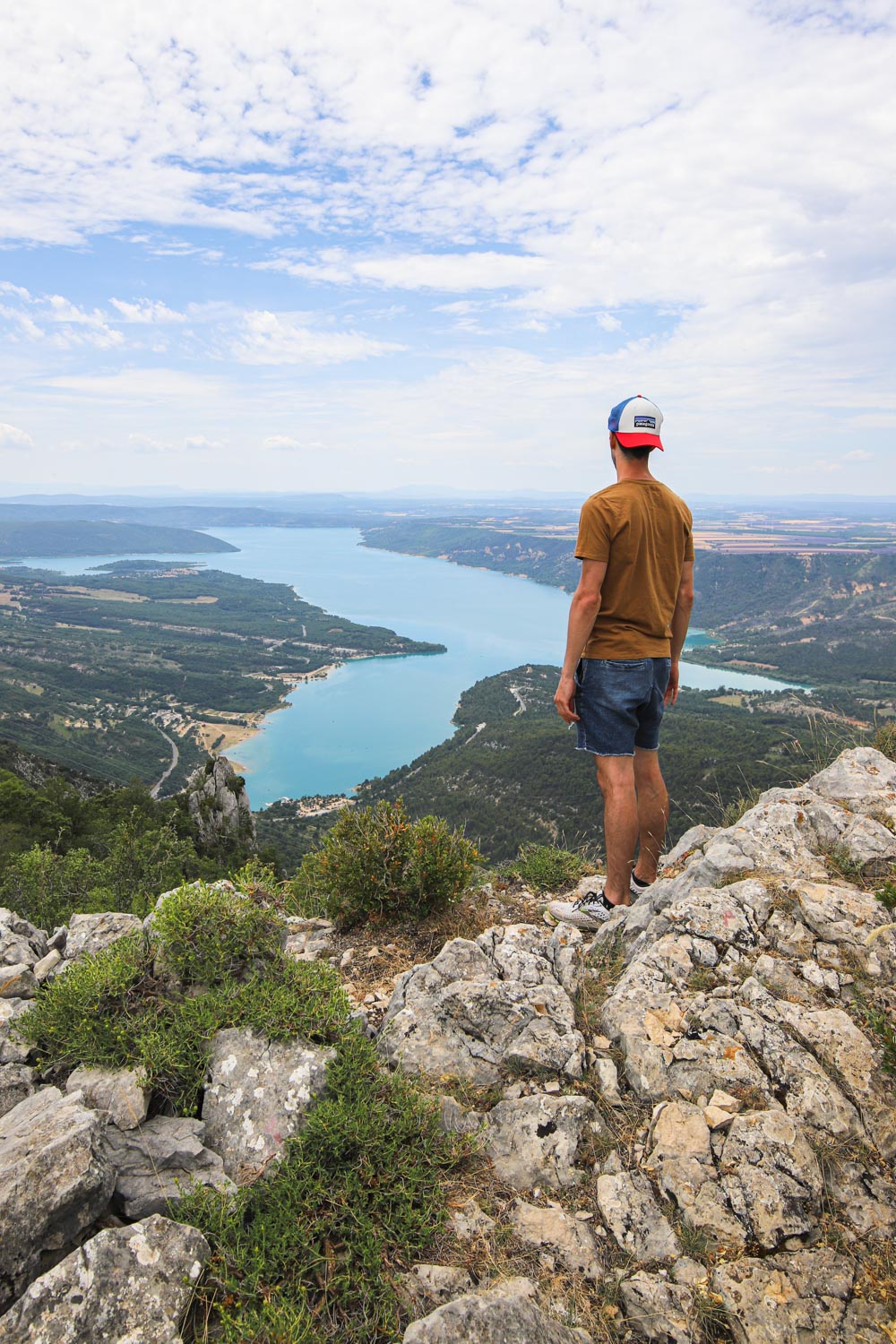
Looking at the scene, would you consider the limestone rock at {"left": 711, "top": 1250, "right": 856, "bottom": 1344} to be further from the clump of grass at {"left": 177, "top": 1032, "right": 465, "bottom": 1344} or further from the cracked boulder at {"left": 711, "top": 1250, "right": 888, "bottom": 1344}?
the clump of grass at {"left": 177, "top": 1032, "right": 465, "bottom": 1344}

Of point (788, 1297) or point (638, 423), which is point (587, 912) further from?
point (638, 423)

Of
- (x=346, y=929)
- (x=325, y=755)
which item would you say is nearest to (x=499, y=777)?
(x=325, y=755)

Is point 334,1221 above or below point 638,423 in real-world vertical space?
below

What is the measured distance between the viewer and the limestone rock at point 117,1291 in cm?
188

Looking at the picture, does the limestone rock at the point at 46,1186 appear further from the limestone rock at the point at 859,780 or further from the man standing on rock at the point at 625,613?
the limestone rock at the point at 859,780

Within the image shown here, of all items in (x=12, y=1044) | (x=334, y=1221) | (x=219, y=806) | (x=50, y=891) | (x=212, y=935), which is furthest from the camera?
(x=219, y=806)

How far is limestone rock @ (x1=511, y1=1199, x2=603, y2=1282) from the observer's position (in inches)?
90.4

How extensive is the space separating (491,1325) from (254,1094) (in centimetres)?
124

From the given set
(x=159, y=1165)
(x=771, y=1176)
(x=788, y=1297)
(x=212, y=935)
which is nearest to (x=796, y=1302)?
(x=788, y=1297)

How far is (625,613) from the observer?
4039mm

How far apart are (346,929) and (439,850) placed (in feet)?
A: 2.96

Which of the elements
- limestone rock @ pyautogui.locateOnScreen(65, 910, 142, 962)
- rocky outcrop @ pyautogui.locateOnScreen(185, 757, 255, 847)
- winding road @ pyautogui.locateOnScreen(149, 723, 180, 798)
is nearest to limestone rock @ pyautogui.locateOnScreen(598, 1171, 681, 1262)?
limestone rock @ pyautogui.locateOnScreen(65, 910, 142, 962)

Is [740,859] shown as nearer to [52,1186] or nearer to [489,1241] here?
[489,1241]

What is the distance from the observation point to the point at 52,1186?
7.16ft
